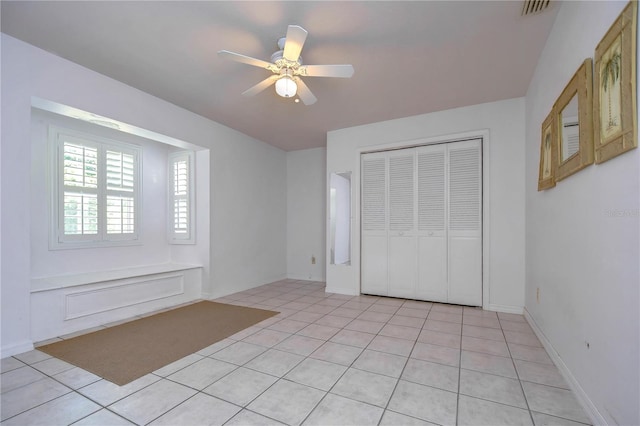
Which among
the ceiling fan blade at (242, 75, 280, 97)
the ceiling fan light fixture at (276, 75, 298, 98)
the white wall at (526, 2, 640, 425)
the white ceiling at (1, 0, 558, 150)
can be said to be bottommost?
the white wall at (526, 2, 640, 425)

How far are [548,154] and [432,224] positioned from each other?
176 centimetres

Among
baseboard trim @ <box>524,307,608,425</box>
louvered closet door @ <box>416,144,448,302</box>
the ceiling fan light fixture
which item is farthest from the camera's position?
louvered closet door @ <box>416,144,448,302</box>

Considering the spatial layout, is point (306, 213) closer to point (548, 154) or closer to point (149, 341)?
point (149, 341)

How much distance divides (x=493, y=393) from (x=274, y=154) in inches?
199

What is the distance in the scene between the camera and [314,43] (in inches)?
96.4

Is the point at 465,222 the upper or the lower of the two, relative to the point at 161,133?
lower

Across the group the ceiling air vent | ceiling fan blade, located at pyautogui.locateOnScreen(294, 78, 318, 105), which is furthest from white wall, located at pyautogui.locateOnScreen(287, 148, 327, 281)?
the ceiling air vent

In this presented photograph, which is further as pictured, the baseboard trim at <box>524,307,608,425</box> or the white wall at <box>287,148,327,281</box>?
the white wall at <box>287,148,327,281</box>

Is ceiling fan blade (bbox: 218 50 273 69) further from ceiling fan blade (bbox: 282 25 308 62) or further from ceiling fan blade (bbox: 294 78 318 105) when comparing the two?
ceiling fan blade (bbox: 294 78 318 105)

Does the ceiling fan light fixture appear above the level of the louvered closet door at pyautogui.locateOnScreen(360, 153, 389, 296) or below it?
above

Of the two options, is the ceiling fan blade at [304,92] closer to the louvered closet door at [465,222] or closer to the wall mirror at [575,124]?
the wall mirror at [575,124]

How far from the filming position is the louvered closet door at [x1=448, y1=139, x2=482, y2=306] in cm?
383

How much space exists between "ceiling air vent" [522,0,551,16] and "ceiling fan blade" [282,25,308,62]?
159 cm

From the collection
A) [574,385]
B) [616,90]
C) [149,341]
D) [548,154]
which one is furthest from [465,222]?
[149,341]
